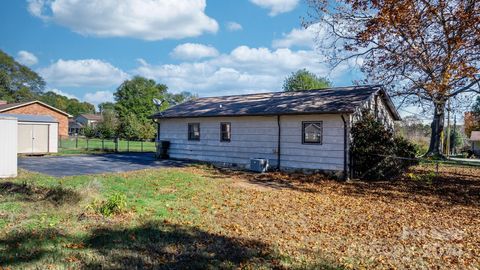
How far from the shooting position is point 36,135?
69.9 ft

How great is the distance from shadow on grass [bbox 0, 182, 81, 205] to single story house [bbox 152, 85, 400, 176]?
8741 mm

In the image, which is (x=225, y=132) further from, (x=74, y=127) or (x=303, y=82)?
(x=74, y=127)

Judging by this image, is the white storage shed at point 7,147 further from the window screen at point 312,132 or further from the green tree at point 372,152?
the green tree at point 372,152

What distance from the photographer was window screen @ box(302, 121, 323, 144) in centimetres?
1379

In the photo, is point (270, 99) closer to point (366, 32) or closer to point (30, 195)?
point (366, 32)

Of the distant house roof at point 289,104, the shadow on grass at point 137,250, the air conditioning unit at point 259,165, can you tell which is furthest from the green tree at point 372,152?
the shadow on grass at point 137,250

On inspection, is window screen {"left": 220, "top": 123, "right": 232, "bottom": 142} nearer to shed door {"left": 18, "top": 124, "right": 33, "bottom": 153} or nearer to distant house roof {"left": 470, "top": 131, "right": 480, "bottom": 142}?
shed door {"left": 18, "top": 124, "right": 33, "bottom": 153}

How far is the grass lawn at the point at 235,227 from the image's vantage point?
Result: 15.4 ft

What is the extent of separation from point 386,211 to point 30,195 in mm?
8199

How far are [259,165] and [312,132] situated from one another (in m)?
2.54

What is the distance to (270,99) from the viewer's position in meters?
17.3

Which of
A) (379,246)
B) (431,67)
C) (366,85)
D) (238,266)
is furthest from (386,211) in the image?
(366,85)

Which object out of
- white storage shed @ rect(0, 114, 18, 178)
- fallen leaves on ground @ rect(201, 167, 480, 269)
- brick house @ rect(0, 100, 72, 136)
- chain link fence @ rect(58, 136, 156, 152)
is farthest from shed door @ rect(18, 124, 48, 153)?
fallen leaves on ground @ rect(201, 167, 480, 269)

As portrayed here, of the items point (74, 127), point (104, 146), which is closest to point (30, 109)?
point (104, 146)
